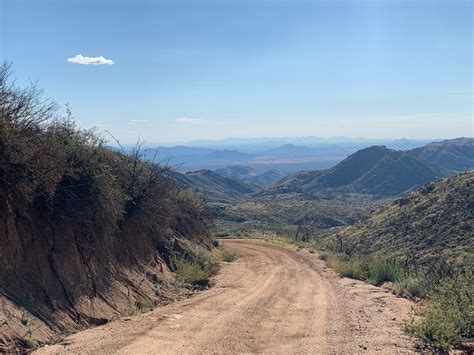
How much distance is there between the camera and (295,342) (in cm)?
972

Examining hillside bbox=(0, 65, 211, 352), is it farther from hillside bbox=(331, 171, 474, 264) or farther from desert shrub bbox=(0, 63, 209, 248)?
hillside bbox=(331, 171, 474, 264)

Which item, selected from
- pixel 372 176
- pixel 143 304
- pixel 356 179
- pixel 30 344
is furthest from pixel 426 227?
pixel 356 179

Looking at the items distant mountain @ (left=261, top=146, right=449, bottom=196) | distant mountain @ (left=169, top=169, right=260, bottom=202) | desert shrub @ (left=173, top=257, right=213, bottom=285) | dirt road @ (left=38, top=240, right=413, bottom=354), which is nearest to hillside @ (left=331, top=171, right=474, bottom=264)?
dirt road @ (left=38, top=240, right=413, bottom=354)

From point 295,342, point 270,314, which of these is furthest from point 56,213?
point 295,342

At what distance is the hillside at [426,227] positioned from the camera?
1294 inches

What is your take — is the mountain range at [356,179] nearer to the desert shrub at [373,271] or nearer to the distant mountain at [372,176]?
the distant mountain at [372,176]

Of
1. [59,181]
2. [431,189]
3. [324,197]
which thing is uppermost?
[59,181]

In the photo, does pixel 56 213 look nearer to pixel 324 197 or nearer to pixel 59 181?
pixel 59 181

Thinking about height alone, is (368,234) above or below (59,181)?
below

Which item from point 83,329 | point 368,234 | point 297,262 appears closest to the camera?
point 83,329

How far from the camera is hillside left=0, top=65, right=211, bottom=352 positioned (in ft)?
34.7

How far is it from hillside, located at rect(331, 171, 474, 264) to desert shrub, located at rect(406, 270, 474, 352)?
17230 millimetres

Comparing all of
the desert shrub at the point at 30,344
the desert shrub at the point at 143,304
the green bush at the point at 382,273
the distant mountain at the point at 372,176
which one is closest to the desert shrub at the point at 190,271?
the desert shrub at the point at 143,304

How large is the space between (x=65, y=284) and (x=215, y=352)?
498 cm
